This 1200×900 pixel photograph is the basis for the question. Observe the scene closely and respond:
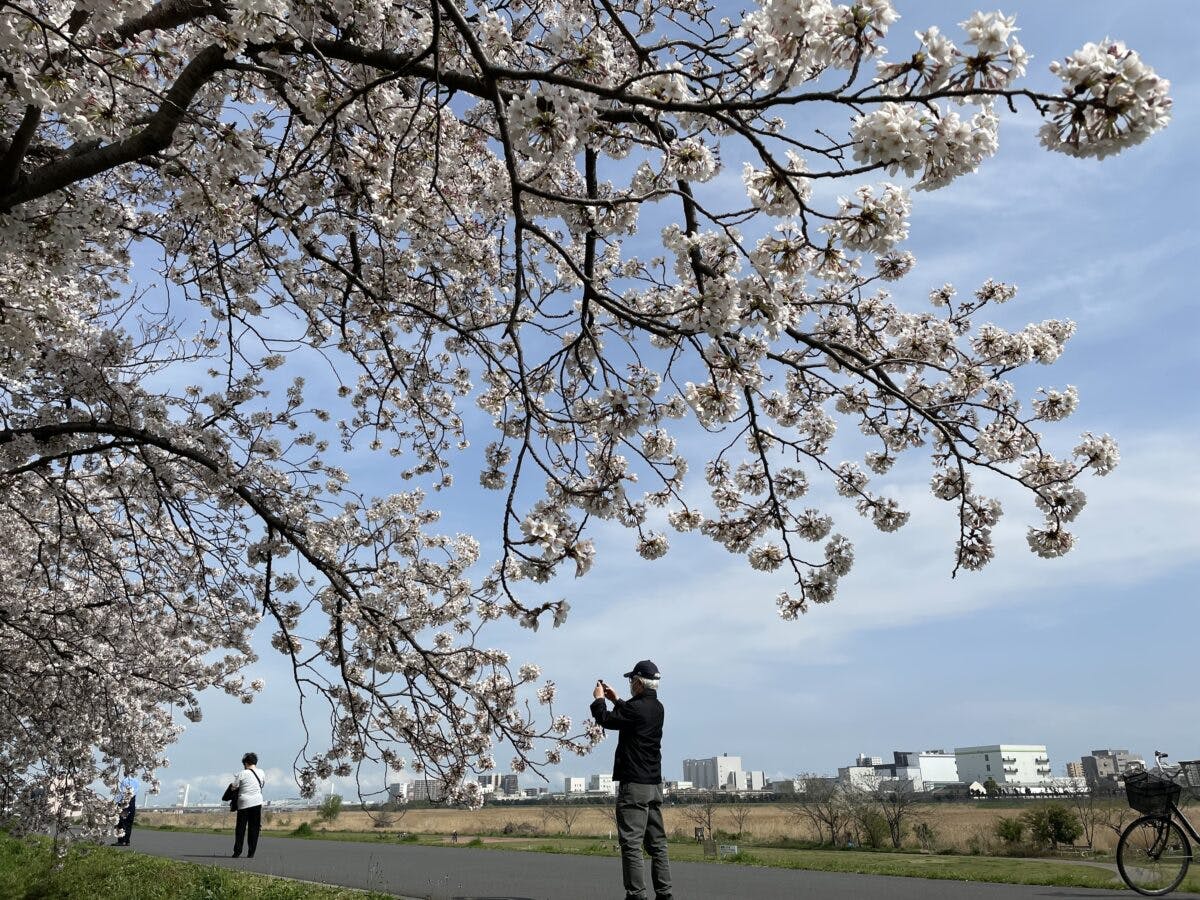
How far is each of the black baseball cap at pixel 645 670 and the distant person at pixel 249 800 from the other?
7844 mm

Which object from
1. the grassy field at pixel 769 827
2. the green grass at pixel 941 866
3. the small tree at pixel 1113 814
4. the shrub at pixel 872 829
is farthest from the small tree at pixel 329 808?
the small tree at pixel 1113 814

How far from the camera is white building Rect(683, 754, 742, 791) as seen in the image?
9238cm

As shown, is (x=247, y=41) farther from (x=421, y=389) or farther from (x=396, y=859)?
(x=396, y=859)

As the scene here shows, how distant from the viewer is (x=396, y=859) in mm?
11336

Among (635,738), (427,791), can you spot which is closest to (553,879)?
(427,791)

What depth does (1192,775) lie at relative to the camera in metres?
8.32

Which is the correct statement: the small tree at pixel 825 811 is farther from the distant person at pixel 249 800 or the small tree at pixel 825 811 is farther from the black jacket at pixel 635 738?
the black jacket at pixel 635 738

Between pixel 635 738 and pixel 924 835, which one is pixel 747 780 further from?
pixel 635 738

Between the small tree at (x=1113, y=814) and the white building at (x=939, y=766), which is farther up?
the small tree at (x=1113, y=814)

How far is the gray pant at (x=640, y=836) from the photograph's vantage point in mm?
5594

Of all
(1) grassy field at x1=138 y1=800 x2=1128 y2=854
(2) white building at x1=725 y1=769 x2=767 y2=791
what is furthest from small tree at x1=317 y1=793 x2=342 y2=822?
(2) white building at x1=725 y1=769 x2=767 y2=791

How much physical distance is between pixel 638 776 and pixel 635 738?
26 centimetres

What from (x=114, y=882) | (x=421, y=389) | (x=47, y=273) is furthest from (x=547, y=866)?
(x=47, y=273)

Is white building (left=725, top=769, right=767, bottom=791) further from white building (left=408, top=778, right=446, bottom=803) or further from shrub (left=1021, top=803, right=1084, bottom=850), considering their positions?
white building (left=408, top=778, right=446, bottom=803)
